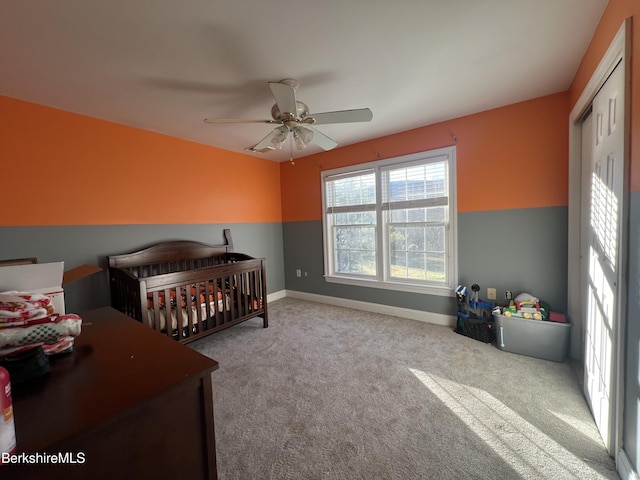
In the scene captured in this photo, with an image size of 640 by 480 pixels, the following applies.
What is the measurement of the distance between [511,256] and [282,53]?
2669mm

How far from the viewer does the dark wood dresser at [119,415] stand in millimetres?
580

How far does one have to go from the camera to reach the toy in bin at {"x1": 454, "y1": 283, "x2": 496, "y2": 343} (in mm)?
2547

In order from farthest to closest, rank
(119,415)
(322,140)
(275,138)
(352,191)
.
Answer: (352,191) < (322,140) < (275,138) < (119,415)

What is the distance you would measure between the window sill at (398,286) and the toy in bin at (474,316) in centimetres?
18

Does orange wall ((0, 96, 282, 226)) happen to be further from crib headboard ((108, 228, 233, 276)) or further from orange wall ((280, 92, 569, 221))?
orange wall ((280, 92, 569, 221))

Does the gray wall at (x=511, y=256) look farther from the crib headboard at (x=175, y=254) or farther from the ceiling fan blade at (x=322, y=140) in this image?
the crib headboard at (x=175, y=254)

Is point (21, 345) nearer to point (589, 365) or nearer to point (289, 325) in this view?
point (289, 325)

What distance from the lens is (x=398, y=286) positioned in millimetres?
3299

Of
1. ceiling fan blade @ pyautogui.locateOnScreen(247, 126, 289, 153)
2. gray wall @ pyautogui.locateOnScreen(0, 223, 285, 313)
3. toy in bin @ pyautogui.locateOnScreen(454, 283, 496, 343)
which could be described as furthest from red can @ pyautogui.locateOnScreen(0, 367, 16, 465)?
toy in bin @ pyautogui.locateOnScreen(454, 283, 496, 343)

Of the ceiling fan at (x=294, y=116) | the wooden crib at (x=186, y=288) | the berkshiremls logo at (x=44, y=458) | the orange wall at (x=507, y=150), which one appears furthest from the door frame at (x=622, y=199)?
the wooden crib at (x=186, y=288)

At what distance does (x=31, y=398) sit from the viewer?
0.68 metres

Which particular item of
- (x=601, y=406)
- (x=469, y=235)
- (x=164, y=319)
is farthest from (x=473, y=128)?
(x=164, y=319)

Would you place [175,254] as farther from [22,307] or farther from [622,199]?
[622,199]

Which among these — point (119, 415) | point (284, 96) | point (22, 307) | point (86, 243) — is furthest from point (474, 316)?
point (86, 243)
